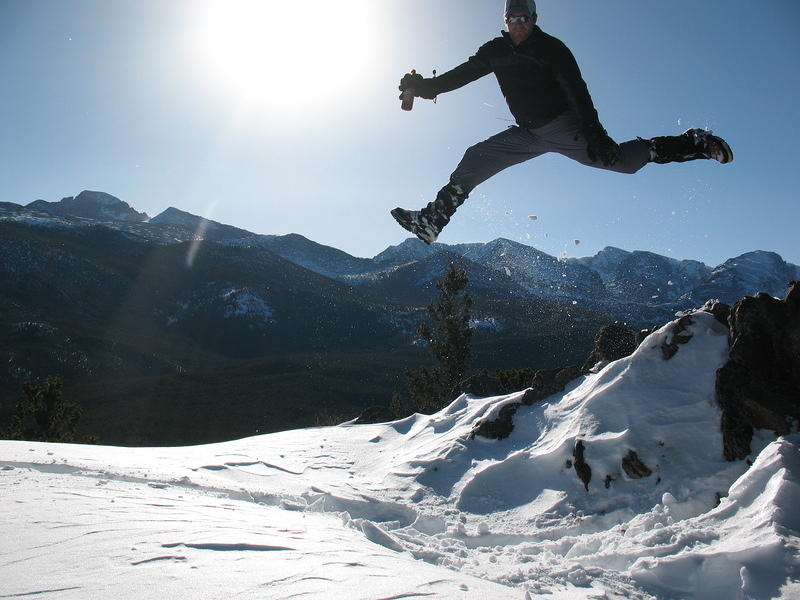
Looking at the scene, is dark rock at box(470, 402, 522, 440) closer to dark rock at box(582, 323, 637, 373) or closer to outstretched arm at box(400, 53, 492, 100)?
dark rock at box(582, 323, 637, 373)

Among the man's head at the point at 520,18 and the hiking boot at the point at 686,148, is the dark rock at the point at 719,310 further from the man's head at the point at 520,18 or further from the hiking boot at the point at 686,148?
the man's head at the point at 520,18

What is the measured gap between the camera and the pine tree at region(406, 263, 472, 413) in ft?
96.7

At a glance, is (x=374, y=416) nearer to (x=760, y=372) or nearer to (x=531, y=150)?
(x=760, y=372)

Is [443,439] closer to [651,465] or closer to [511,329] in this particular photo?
[651,465]

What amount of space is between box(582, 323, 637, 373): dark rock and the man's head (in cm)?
584

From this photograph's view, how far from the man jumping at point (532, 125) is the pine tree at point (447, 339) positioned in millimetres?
23610

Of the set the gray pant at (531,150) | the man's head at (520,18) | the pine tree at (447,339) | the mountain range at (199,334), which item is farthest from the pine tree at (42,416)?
the man's head at (520,18)

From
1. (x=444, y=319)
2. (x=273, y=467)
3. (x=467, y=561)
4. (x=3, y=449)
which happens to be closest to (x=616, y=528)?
(x=467, y=561)

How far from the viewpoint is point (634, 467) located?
576cm

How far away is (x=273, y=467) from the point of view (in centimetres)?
816

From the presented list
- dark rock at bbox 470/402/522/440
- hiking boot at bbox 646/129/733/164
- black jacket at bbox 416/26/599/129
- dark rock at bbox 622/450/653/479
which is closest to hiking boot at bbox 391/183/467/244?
black jacket at bbox 416/26/599/129

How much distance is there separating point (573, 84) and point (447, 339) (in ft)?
83.1

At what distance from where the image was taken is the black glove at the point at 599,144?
4918 millimetres

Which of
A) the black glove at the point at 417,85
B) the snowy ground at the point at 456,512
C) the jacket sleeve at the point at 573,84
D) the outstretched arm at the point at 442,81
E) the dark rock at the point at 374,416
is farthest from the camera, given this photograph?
the dark rock at the point at 374,416
